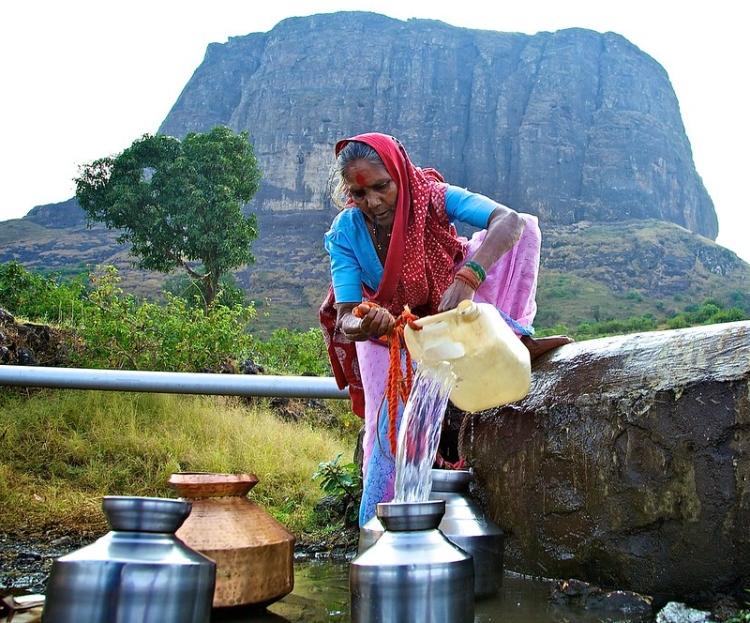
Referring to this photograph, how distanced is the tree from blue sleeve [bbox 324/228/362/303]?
2422cm

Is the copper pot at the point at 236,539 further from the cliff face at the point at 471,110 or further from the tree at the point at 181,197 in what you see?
the cliff face at the point at 471,110

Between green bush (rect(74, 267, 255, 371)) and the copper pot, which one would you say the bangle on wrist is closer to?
the copper pot

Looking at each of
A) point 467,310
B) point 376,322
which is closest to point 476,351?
point 467,310

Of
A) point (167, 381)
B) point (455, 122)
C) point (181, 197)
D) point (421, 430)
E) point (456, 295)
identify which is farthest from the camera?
point (455, 122)

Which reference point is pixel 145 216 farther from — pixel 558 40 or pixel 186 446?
pixel 558 40

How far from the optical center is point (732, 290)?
56938 mm

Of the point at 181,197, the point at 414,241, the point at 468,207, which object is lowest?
the point at 414,241

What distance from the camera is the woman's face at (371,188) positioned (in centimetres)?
292

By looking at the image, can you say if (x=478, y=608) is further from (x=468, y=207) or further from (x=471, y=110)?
Result: (x=471, y=110)

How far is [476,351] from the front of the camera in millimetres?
2277

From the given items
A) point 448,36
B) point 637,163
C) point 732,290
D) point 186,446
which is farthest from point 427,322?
point 448,36

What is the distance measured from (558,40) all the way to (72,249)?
2528 inches

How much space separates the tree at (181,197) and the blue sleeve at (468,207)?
2429 cm

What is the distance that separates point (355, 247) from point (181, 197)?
25.8 m
